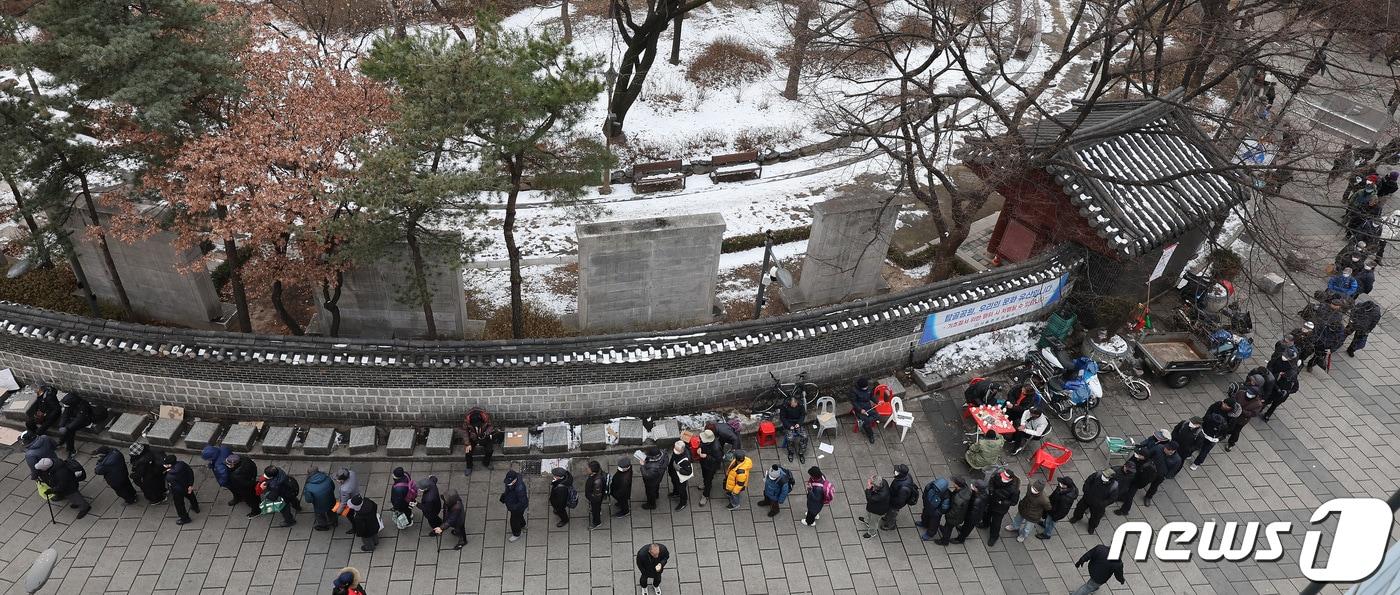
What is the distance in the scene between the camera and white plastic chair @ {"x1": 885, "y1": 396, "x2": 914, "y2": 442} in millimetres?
13125

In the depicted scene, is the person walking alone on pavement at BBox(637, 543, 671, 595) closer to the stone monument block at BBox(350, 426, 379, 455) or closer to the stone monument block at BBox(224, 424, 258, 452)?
the stone monument block at BBox(350, 426, 379, 455)

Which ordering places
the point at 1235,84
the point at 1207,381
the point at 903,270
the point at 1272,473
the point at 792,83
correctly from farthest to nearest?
the point at 1235,84 → the point at 792,83 → the point at 903,270 → the point at 1207,381 → the point at 1272,473

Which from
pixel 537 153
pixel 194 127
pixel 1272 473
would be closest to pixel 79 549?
pixel 194 127

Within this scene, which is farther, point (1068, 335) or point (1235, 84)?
point (1235, 84)

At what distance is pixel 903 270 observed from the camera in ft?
59.3

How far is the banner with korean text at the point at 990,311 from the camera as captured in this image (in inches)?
556

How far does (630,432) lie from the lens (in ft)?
41.5

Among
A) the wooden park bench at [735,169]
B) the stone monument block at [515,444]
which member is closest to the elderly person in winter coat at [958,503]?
the stone monument block at [515,444]

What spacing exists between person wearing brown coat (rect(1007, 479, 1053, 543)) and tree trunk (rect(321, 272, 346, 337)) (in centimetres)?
1090

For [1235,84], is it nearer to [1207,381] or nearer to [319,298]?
[1207,381]

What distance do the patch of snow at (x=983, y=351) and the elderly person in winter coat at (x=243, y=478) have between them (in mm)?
→ 10601

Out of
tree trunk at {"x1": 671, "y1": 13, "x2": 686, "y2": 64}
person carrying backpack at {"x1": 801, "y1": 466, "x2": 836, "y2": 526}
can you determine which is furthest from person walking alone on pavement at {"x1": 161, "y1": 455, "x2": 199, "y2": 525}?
tree trunk at {"x1": 671, "y1": 13, "x2": 686, "y2": 64}

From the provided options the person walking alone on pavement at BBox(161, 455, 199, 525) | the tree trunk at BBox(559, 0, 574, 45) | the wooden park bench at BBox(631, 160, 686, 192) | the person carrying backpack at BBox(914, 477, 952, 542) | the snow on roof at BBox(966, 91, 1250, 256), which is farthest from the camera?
the tree trunk at BBox(559, 0, 574, 45)

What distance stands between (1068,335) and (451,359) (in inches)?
435
